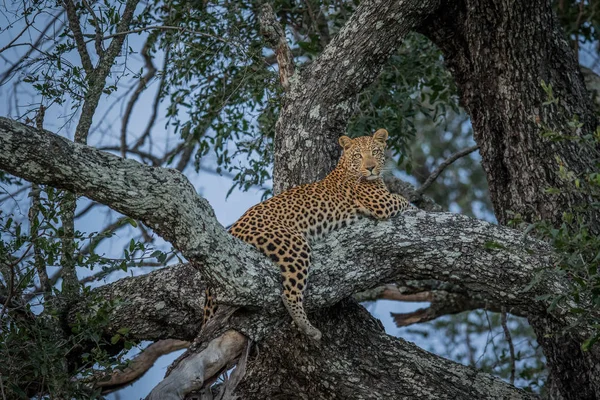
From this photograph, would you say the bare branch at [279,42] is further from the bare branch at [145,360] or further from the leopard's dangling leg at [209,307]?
the bare branch at [145,360]

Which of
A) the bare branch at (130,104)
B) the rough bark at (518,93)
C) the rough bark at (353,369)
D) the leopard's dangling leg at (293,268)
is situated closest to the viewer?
the leopard's dangling leg at (293,268)

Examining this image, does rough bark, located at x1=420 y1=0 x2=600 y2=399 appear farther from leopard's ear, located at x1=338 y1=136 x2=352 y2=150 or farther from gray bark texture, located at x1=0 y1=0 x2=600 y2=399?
leopard's ear, located at x1=338 y1=136 x2=352 y2=150

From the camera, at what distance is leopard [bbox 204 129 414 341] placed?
5715 millimetres

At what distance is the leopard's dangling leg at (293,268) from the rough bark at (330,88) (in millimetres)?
1330

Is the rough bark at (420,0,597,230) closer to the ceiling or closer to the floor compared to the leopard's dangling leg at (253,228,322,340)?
Result: closer to the ceiling

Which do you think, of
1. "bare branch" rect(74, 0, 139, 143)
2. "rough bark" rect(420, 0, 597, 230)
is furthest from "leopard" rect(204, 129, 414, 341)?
"bare branch" rect(74, 0, 139, 143)

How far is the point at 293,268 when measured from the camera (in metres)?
5.71

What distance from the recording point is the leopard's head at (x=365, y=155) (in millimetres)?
7137

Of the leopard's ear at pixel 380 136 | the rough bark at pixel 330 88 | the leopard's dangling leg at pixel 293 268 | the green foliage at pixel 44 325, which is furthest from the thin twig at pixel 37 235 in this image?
the leopard's ear at pixel 380 136

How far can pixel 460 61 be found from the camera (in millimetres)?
7711

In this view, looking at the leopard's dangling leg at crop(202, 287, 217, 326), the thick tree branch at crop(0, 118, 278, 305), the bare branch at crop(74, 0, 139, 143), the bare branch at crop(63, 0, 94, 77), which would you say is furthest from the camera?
the bare branch at crop(63, 0, 94, 77)

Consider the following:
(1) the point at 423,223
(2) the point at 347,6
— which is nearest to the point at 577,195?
(1) the point at 423,223

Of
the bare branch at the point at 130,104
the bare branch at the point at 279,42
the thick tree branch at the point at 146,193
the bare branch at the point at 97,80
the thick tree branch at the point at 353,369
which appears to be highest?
the bare branch at the point at 130,104

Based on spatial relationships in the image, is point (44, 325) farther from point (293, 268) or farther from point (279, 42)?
point (279, 42)
